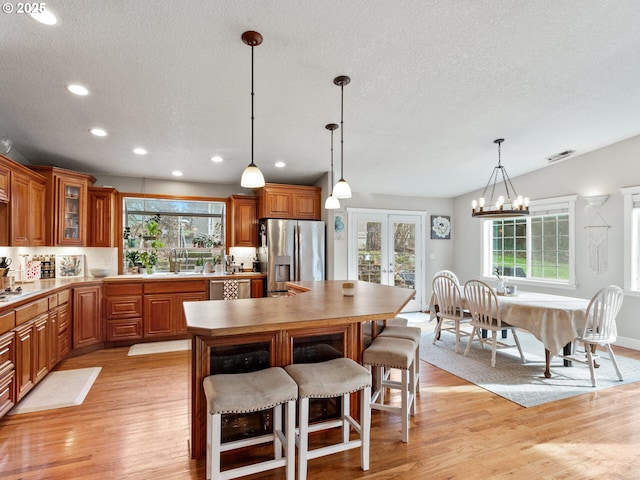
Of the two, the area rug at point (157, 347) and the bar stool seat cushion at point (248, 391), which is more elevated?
the bar stool seat cushion at point (248, 391)

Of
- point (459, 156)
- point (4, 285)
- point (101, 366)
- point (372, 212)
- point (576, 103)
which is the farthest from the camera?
point (372, 212)

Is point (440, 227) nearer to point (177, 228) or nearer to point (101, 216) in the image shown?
point (177, 228)

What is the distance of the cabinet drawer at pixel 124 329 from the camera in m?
4.44

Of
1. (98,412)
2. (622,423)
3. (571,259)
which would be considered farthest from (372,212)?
(98,412)

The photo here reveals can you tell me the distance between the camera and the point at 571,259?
5090 millimetres

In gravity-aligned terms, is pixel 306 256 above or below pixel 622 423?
above

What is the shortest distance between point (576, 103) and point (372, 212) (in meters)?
3.51

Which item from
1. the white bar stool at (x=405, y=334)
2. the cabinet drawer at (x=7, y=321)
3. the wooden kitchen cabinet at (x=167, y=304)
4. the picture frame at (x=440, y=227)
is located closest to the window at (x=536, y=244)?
the picture frame at (x=440, y=227)

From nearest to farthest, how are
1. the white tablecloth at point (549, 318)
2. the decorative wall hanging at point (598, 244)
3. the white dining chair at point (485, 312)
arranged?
1. the white tablecloth at point (549, 318)
2. the white dining chair at point (485, 312)
3. the decorative wall hanging at point (598, 244)

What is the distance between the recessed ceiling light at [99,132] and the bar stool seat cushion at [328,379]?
10.5ft

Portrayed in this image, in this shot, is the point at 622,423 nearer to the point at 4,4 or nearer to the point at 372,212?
the point at 372,212

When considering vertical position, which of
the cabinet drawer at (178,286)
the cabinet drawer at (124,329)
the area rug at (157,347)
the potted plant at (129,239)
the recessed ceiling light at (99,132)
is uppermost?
the recessed ceiling light at (99,132)

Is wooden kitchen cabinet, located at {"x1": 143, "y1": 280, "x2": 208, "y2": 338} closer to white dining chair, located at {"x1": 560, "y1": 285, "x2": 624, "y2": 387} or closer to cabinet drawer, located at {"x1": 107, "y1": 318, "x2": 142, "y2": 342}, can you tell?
cabinet drawer, located at {"x1": 107, "y1": 318, "x2": 142, "y2": 342}

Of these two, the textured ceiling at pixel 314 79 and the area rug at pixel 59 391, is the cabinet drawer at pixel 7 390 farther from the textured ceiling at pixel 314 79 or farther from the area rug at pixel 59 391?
the textured ceiling at pixel 314 79
